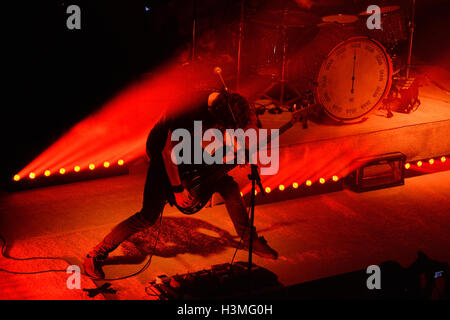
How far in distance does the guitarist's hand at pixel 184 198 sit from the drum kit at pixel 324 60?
9.86ft

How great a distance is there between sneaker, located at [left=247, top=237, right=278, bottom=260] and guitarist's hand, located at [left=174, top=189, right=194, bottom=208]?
0.88 meters

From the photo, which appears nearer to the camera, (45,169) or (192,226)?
(192,226)

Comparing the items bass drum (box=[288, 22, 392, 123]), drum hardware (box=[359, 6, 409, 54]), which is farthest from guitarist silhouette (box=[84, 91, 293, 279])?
drum hardware (box=[359, 6, 409, 54])

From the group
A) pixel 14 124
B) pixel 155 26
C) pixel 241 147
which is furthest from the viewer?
pixel 155 26

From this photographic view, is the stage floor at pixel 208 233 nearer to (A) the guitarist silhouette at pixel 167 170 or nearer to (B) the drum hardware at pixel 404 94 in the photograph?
(A) the guitarist silhouette at pixel 167 170

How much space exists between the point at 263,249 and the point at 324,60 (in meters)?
2.87

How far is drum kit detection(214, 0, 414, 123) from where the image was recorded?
800 centimetres

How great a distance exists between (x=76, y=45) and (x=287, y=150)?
2.70 meters

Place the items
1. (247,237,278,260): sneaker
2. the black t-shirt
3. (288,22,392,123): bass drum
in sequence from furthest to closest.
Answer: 1. (288,22,392,123): bass drum
2. (247,237,278,260): sneaker
3. the black t-shirt

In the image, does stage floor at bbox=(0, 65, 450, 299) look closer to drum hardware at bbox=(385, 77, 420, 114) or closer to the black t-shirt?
drum hardware at bbox=(385, 77, 420, 114)
